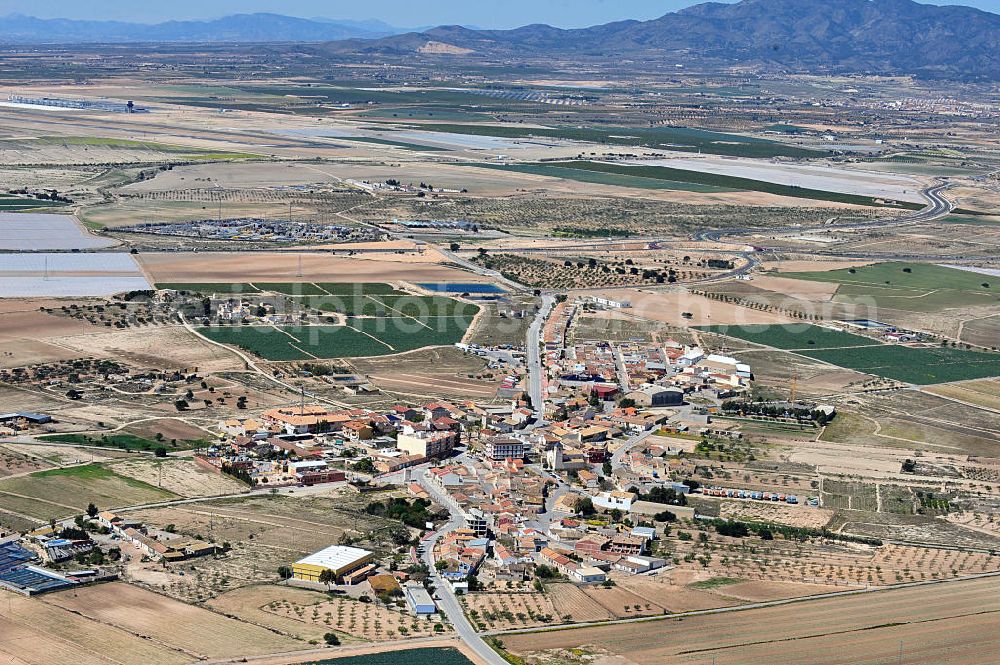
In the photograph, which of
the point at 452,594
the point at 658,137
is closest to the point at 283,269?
the point at 452,594

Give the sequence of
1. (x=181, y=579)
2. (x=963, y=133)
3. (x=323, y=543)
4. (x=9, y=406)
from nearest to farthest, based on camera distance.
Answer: (x=181, y=579) → (x=323, y=543) → (x=9, y=406) → (x=963, y=133)

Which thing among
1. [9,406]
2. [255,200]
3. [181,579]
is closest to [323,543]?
[181,579]

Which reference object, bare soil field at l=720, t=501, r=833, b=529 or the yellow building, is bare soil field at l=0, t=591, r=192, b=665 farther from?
bare soil field at l=720, t=501, r=833, b=529

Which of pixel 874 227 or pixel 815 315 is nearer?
pixel 815 315

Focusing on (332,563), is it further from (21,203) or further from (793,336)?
(21,203)

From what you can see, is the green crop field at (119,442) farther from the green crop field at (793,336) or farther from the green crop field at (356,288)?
the green crop field at (793,336)

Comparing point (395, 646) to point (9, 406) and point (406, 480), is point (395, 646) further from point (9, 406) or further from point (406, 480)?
point (9, 406)

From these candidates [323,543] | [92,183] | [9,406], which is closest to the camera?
[323,543]
